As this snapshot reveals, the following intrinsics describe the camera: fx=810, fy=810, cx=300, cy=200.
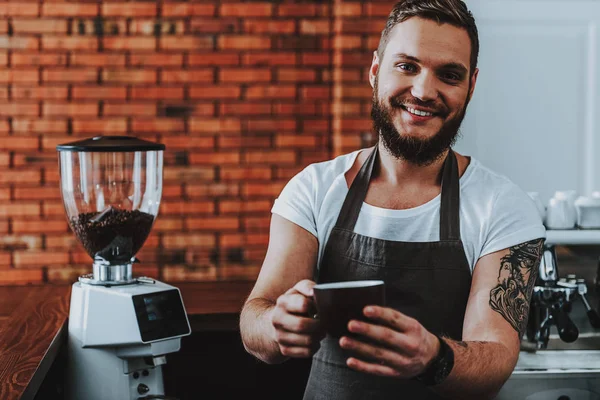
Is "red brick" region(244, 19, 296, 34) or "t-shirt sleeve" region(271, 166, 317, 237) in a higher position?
"red brick" region(244, 19, 296, 34)

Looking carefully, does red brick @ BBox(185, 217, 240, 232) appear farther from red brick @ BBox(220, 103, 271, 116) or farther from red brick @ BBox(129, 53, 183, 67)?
red brick @ BBox(129, 53, 183, 67)

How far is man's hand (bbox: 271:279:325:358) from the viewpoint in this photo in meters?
1.40

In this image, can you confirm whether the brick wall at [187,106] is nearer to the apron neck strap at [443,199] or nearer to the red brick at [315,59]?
the red brick at [315,59]

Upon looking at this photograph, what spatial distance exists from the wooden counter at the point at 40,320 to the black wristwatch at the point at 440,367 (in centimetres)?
80

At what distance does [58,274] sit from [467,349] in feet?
7.84

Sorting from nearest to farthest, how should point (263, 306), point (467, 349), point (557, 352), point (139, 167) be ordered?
1. point (467, 349)
2. point (263, 306)
3. point (139, 167)
4. point (557, 352)

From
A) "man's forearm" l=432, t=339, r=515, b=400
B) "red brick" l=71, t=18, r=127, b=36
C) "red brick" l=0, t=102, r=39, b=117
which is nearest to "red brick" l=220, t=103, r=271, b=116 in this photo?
"red brick" l=71, t=18, r=127, b=36

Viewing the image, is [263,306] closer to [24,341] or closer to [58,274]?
[24,341]

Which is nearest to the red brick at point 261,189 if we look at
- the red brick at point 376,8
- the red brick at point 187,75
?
the red brick at point 187,75

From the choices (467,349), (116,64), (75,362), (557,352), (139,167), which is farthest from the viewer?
(116,64)

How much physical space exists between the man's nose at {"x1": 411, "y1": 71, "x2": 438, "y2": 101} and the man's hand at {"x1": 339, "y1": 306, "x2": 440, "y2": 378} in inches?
25.3

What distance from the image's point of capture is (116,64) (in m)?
3.46

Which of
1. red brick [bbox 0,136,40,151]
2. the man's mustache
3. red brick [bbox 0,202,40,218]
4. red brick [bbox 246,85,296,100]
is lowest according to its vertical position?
red brick [bbox 0,202,40,218]

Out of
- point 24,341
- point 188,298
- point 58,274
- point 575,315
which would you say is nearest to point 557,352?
point 575,315
